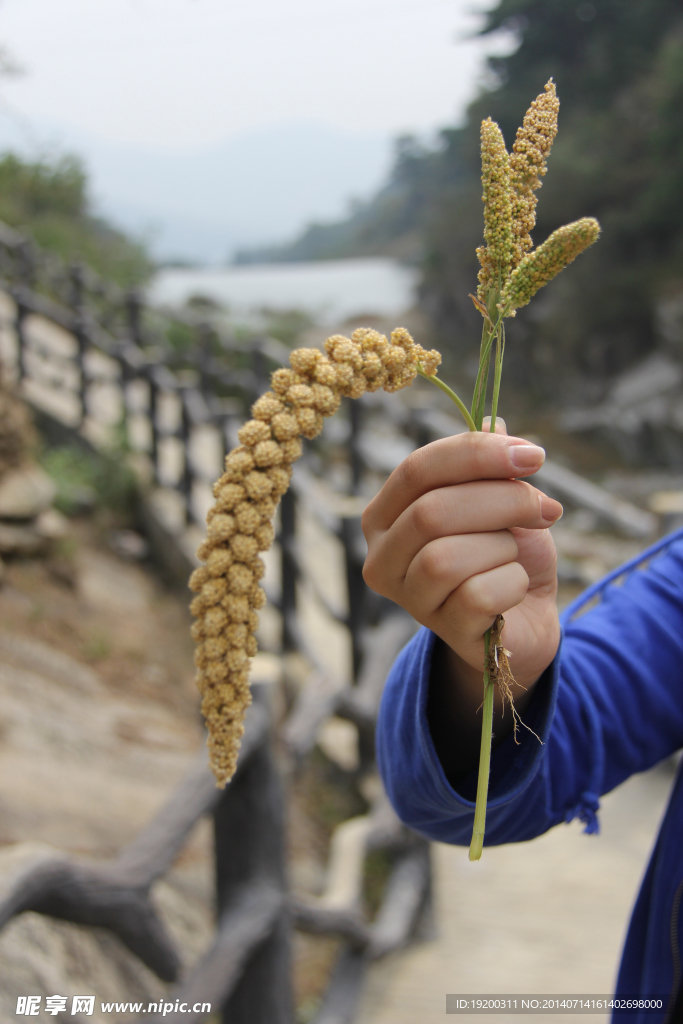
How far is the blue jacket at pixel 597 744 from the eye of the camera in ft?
3.54

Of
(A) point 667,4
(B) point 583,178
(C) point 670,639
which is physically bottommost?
(C) point 670,639

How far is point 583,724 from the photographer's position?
52.6 inches

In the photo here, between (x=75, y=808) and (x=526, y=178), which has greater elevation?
(x=526, y=178)

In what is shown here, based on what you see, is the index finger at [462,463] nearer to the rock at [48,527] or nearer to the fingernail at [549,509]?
the fingernail at [549,509]

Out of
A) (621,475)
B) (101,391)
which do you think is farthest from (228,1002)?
(621,475)

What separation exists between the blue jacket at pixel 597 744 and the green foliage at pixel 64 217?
11904mm

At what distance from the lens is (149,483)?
21.3 ft

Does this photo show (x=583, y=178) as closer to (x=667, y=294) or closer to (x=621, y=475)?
(x=667, y=294)

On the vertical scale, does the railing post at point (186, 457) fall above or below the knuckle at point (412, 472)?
below

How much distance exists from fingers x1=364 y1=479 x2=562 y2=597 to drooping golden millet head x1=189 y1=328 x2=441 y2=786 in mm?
128

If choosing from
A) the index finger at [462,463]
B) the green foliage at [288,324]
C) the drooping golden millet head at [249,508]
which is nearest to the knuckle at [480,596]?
the index finger at [462,463]

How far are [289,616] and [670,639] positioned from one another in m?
3.89

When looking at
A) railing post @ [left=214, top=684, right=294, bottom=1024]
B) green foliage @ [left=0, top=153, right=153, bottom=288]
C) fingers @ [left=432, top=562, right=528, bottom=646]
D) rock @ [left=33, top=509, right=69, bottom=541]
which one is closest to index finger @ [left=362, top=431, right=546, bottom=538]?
fingers @ [left=432, top=562, right=528, bottom=646]

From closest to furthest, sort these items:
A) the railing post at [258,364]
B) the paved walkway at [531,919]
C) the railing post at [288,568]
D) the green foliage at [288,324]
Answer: the paved walkway at [531,919], the railing post at [288,568], the railing post at [258,364], the green foliage at [288,324]
